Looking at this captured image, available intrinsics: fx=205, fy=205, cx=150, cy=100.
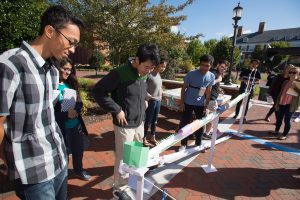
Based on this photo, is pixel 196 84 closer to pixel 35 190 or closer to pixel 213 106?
pixel 213 106

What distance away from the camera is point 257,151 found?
15.2 ft

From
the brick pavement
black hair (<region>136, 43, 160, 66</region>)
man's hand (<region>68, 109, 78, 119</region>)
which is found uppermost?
black hair (<region>136, 43, 160, 66</region>)

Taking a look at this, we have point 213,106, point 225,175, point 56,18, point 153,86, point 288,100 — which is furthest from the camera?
point 288,100

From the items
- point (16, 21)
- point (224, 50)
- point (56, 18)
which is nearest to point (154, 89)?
point (56, 18)

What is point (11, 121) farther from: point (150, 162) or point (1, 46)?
point (1, 46)

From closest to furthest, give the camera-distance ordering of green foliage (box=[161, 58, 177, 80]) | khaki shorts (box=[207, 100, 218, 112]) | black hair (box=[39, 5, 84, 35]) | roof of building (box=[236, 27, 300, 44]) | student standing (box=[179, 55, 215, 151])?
black hair (box=[39, 5, 84, 35]), khaki shorts (box=[207, 100, 218, 112]), student standing (box=[179, 55, 215, 151]), green foliage (box=[161, 58, 177, 80]), roof of building (box=[236, 27, 300, 44])

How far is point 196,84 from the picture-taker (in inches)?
156

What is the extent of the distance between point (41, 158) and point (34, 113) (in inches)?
12.1

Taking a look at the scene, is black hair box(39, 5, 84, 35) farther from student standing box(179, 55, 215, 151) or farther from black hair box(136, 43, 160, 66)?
student standing box(179, 55, 215, 151)

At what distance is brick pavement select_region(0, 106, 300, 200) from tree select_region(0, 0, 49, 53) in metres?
3.05

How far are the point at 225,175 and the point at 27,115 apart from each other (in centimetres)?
338

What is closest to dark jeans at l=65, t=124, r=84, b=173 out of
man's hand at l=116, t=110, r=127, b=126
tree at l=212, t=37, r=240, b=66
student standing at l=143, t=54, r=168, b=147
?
man's hand at l=116, t=110, r=127, b=126

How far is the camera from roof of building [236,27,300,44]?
60625 mm

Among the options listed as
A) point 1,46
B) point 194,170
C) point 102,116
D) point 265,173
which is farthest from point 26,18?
point 265,173
